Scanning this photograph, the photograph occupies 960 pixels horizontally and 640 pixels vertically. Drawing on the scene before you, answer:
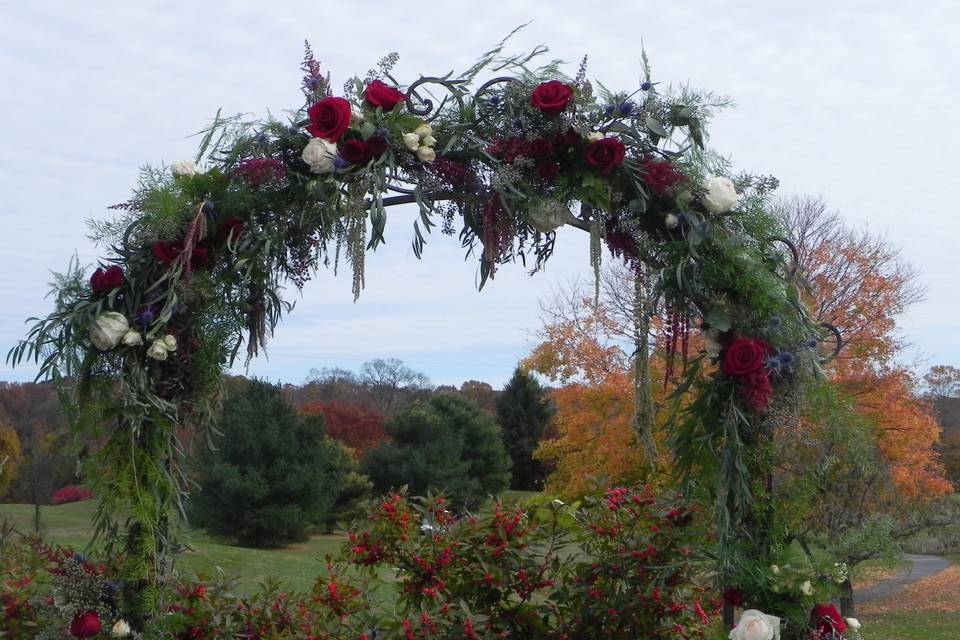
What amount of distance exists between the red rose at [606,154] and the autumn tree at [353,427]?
20192mm

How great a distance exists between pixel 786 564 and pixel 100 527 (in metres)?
2.46

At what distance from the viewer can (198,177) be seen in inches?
129

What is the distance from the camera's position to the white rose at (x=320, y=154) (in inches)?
120

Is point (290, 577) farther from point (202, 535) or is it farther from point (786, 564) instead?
point (786, 564)

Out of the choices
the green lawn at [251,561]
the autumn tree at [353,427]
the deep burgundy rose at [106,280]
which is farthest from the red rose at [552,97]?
the autumn tree at [353,427]

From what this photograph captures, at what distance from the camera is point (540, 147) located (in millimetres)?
3123

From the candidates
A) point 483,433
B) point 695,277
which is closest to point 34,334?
point 695,277

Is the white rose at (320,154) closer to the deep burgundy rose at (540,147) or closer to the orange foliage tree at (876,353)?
the deep burgundy rose at (540,147)

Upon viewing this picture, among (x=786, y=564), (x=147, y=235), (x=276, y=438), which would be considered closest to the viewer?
(x=786, y=564)

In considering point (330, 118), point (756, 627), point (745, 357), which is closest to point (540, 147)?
point (330, 118)

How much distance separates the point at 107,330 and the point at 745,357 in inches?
88.2

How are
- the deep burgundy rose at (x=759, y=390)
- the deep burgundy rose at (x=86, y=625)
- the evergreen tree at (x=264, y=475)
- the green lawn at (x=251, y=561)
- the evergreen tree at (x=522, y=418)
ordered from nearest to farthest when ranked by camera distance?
the deep burgundy rose at (x=759, y=390)
the deep burgundy rose at (x=86, y=625)
the green lawn at (x=251, y=561)
the evergreen tree at (x=264, y=475)
the evergreen tree at (x=522, y=418)

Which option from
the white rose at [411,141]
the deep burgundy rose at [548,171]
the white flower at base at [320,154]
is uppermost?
the white rose at [411,141]

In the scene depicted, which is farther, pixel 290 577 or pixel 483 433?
pixel 483 433
